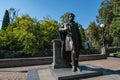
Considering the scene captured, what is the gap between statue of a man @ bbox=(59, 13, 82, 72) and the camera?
776 cm

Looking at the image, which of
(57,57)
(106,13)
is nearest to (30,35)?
(57,57)

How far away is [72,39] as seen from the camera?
7.80 metres

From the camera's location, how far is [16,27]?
28141 mm

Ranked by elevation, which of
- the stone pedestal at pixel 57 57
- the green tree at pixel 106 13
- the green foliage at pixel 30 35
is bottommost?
the stone pedestal at pixel 57 57

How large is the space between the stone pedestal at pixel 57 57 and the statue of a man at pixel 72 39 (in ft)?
1.93

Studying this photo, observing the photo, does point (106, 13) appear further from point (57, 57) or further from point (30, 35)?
point (57, 57)

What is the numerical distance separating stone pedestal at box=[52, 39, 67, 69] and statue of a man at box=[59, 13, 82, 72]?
1.93ft

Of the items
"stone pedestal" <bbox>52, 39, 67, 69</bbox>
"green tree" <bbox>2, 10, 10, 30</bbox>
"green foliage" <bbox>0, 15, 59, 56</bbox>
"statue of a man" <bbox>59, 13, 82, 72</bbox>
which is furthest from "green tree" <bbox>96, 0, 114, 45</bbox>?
"statue of a man" <bbox>59, 13, 82, 72</bbox>

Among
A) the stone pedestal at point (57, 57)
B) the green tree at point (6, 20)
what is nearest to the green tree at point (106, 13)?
the green tree at point (6, 20)

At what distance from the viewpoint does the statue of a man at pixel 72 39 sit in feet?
25.5

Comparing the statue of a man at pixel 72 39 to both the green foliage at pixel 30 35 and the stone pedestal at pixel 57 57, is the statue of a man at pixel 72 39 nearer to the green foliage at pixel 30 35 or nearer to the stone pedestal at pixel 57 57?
the stone pedestal at pixel 57 57

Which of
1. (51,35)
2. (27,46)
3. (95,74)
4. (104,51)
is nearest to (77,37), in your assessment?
(95,74)

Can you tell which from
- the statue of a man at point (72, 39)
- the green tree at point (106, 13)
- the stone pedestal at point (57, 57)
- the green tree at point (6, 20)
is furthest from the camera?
the green tree at point (6, 20)

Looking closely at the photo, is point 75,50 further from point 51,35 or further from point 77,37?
point 51,35
